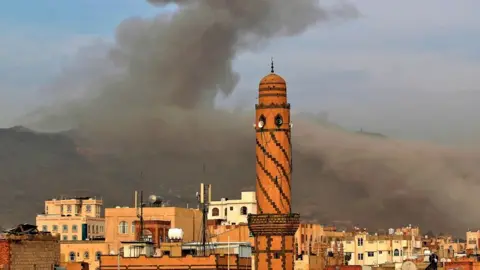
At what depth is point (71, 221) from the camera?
17050 cm

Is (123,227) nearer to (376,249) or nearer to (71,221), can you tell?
(71,221)

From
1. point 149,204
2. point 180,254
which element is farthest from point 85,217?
point 180,254

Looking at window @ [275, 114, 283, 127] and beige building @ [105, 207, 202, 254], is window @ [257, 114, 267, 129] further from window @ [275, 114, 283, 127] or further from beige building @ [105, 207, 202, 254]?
beige building @ [105, 207, 202, 254]

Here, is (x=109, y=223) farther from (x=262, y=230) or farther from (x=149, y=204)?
(x=262, y=230)

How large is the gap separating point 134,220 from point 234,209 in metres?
25.1

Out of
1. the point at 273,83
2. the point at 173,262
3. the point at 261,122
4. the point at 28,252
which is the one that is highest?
the point at 273,83

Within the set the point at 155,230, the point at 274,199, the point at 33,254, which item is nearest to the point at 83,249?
the point at 155,230

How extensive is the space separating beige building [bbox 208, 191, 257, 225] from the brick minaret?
63.3 meters

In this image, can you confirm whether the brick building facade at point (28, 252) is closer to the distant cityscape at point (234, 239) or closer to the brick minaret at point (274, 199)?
the distant cityscape at point (234, 239)

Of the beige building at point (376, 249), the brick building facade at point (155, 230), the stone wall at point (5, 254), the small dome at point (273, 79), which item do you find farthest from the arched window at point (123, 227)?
the stone wall at point (5, 254)

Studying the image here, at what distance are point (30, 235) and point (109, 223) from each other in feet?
158

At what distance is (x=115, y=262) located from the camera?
113 meters

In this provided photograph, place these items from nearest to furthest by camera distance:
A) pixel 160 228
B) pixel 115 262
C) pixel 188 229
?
1. pixel 115 262
2. pixel 160 228
3. pixel 188 229

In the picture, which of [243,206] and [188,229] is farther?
[243,206]
